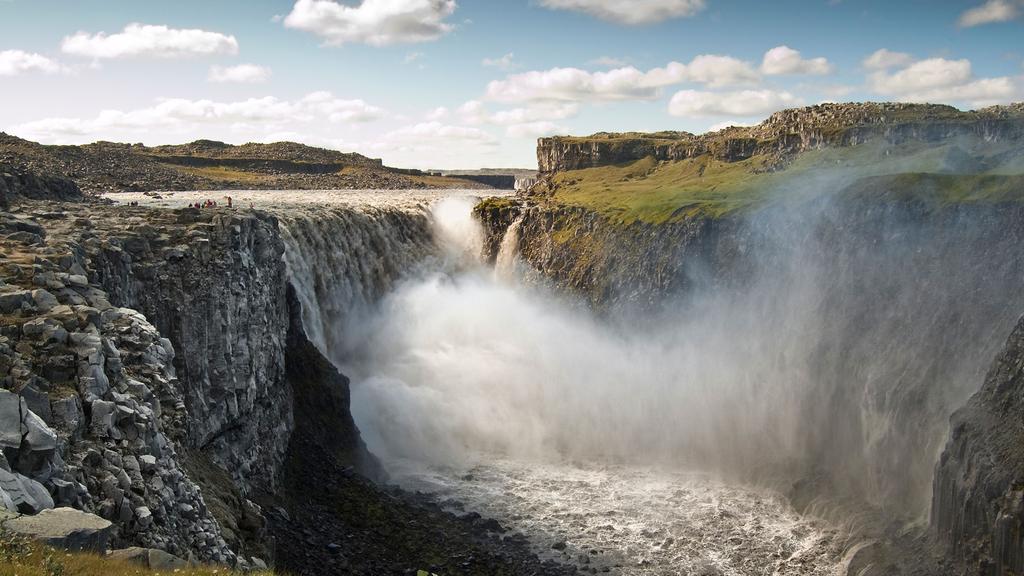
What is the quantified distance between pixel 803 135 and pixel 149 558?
87721mm

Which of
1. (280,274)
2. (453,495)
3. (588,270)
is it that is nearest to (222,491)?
(280,274)

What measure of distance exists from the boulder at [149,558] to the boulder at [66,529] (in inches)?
14.0

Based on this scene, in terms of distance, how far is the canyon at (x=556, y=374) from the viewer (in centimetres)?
2294

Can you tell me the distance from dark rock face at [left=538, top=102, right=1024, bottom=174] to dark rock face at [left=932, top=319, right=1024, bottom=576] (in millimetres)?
49738

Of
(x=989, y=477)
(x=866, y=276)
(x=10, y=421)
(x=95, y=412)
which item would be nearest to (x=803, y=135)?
(x=866, y=276)

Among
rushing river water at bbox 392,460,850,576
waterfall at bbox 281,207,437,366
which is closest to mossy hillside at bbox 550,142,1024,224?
waterfall at bbox 281,207,437,366

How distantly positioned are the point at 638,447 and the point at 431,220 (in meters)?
38.9

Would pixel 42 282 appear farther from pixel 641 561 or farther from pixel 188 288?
pixel 641 561

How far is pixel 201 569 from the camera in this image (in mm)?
16219

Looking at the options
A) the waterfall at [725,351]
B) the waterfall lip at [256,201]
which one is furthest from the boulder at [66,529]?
the waterfall lip at [256,201]

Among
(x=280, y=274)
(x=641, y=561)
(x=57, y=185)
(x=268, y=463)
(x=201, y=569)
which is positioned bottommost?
(x=641, y=561)

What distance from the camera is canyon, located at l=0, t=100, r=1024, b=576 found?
22.9 m

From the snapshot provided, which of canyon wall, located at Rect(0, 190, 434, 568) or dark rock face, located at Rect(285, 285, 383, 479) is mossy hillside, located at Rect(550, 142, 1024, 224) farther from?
dark rock face, located at Rect(285, 285, 383, 479)

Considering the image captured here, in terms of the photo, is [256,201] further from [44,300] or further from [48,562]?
[48,562]
